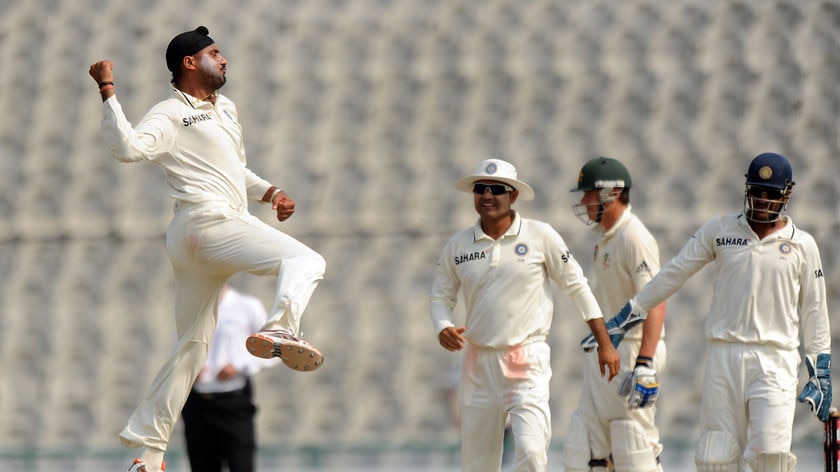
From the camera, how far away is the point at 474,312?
810 cm

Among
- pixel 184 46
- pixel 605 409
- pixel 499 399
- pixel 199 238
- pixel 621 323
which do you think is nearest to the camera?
pixel 199 238

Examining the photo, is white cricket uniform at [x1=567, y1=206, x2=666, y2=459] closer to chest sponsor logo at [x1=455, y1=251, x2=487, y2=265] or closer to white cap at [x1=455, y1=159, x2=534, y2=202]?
white cap at [x1=455, y1=159, x2=534, y2=202]

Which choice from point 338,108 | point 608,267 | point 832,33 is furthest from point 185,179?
point 832,33

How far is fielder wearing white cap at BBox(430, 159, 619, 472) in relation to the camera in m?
7.95

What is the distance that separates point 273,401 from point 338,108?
3379mm

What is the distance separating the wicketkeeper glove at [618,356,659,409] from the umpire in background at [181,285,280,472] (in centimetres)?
283

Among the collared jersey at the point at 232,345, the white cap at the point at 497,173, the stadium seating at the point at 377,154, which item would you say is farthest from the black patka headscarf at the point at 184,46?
the stadium seating at the point at 377,154

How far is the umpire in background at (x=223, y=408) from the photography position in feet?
32.7

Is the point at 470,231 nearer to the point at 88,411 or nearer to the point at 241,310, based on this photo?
the point at 241,310

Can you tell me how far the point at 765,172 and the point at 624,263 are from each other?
1.17 metres

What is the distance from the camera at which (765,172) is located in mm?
7820

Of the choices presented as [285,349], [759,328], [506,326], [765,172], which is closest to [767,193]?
[765,172]

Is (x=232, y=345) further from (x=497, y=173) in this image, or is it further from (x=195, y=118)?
(x=195, y=118)

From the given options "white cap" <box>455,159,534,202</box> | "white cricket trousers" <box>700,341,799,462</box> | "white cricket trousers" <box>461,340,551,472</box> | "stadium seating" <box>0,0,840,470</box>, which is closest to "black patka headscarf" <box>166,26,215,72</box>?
"white cap" <box>455,159,534,202</box>
